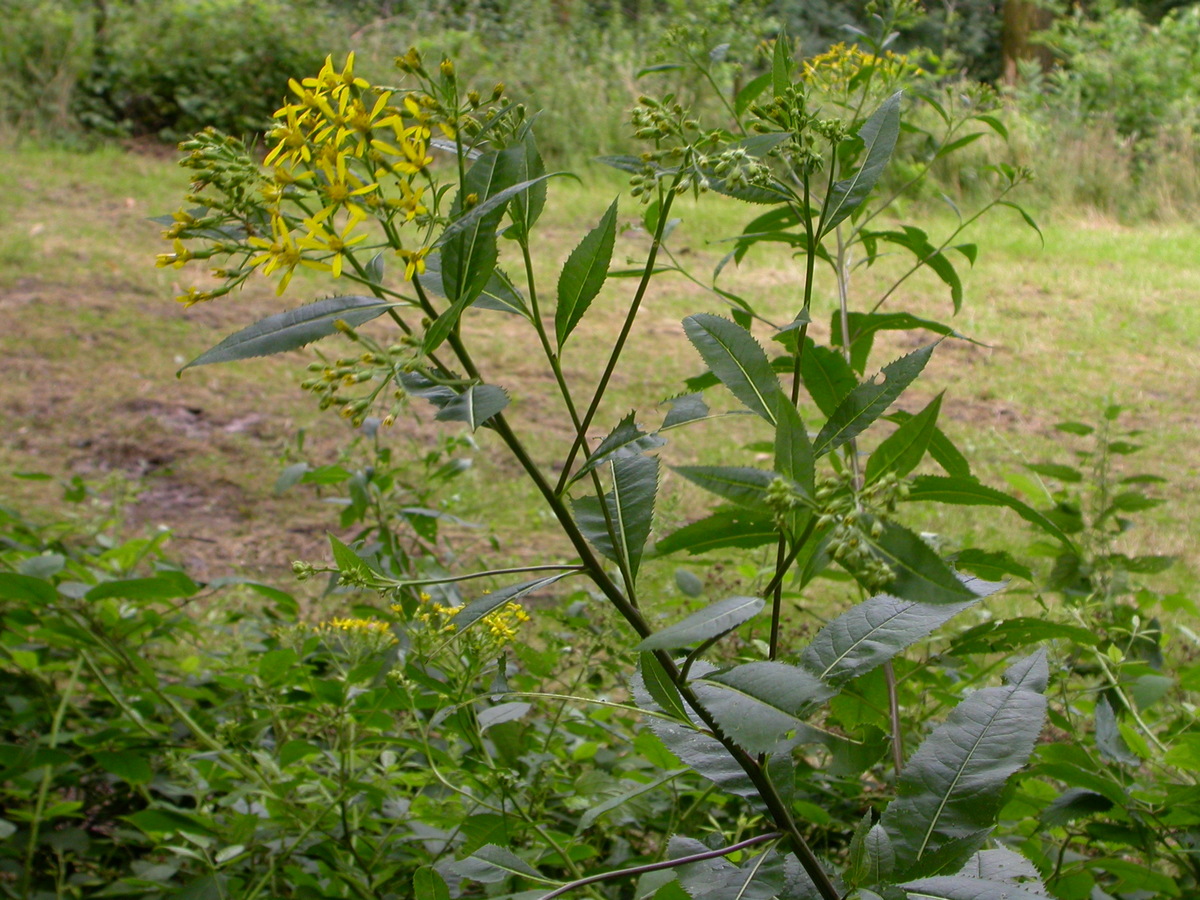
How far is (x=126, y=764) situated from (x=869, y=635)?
1285 mm

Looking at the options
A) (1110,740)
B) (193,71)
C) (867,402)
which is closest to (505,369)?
(1110,740)

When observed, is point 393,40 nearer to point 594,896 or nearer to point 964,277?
point 964,277

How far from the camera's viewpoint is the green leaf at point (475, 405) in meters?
0.85

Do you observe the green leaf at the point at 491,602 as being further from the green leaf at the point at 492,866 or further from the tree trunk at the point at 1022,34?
the tree trunk at the point at 1022,34

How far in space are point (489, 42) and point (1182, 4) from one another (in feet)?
34.9

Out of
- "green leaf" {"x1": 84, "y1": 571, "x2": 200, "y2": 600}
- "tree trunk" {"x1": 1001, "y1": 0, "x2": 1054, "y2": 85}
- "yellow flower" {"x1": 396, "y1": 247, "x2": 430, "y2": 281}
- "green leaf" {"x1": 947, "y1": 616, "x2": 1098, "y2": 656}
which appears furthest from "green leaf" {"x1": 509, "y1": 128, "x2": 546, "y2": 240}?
"tree trunk" {"x1": 1001, "y1": 0, "x2": 1054, "y2": 85}

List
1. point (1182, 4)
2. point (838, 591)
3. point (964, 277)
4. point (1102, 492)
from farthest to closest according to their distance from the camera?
point (1182, 4)
point (964, 277)
point (838, 591)
point (1102, 492)

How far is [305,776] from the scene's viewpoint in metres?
1.77

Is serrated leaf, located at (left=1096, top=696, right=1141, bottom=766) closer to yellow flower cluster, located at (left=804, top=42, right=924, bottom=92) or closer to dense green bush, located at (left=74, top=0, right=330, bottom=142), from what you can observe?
yellow flower cluster, located at (left=804, top=42, right=924, bottom=92)

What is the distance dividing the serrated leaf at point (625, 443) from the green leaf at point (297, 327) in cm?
22

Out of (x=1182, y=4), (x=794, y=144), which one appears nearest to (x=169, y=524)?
(x=794, y=144)

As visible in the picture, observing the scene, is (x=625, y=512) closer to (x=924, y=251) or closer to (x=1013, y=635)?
(x=1013, y=635)

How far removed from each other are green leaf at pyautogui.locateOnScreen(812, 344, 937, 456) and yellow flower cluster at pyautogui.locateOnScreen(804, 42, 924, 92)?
3.21 feet

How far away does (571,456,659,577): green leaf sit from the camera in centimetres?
95
